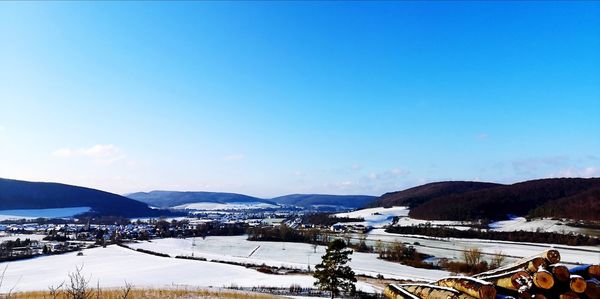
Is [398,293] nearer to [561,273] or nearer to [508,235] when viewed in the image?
[561,273]

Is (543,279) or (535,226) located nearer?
(543,279)

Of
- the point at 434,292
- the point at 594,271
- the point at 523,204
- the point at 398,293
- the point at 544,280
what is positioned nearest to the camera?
the point at 544,280

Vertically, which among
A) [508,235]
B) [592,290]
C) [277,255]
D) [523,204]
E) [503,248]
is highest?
[523,204]

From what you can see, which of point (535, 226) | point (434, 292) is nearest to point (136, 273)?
point (434, 292)

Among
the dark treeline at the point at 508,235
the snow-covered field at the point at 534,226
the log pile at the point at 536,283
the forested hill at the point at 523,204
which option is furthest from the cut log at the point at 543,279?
the forested hill at the point at 523,204

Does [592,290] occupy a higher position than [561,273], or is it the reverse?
[561,273]

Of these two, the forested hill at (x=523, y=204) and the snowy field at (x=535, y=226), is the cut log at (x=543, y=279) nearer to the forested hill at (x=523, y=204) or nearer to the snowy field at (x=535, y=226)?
the snowy field at (x=535, y=226)

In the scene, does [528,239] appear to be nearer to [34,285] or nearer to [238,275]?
[238,275]

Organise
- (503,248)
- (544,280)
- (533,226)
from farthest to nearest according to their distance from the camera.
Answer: (533,226)
(503,248)
(544,280)
